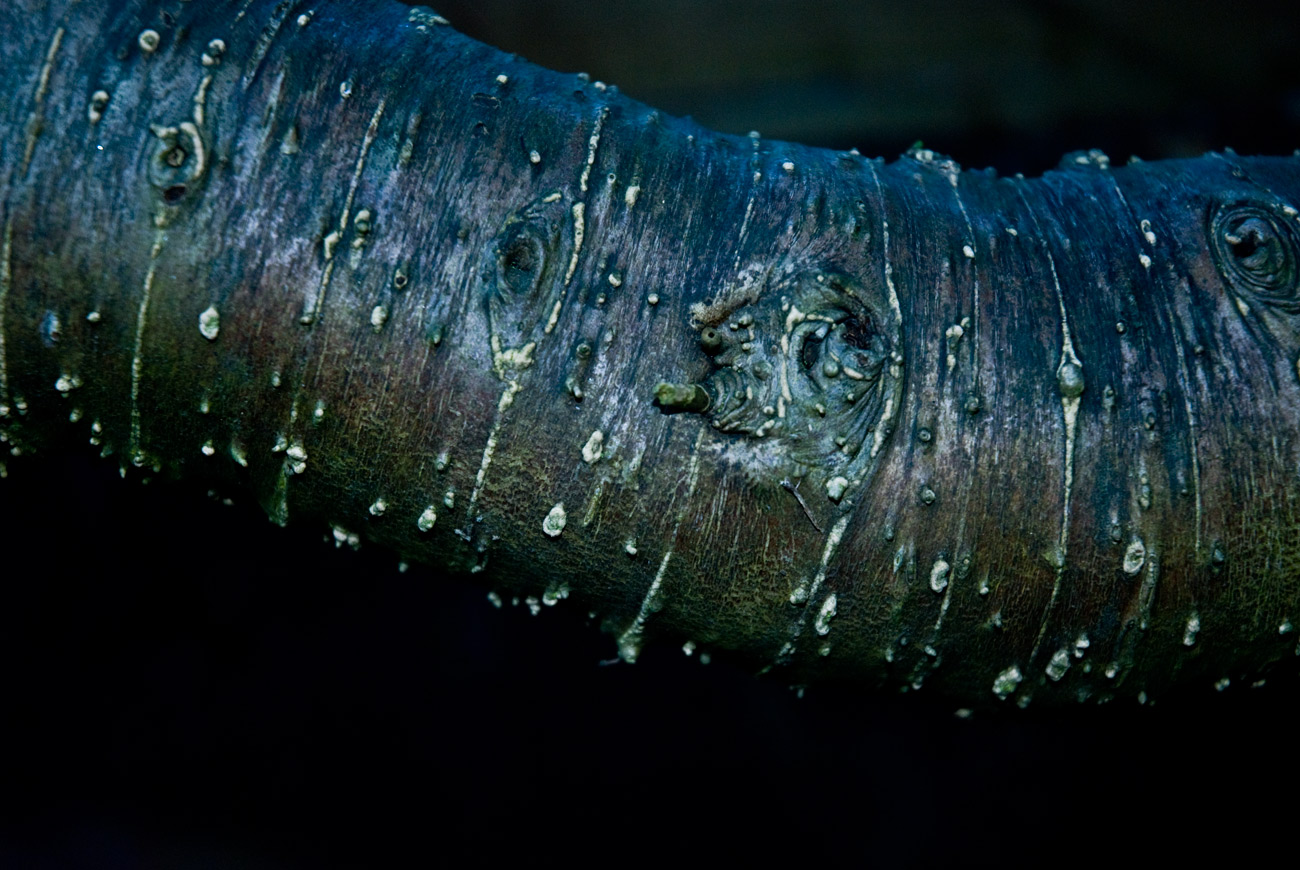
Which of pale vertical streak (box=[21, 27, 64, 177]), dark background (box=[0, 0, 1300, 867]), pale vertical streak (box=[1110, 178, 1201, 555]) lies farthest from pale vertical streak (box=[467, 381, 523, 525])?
dark background (box=[0, 0, 1300, 867])

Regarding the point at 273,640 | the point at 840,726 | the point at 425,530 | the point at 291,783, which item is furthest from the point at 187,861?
the point at 425,530

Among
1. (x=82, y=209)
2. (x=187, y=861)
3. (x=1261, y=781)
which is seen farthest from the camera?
(x=1261, y=781)

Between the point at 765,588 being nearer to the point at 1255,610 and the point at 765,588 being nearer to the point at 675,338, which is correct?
the point at 675,338

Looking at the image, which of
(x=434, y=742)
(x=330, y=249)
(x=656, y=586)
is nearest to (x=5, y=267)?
(x=330, y=249)

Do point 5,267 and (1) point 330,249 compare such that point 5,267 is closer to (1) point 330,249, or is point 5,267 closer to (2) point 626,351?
(1) point 330,249

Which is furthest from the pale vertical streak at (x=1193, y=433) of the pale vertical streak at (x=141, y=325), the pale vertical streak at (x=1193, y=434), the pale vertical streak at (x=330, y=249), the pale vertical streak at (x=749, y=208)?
the pale vertical streak at (x=141, y=325)

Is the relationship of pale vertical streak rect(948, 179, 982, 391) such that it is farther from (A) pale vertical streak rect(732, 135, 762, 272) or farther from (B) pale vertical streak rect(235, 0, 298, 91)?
(B) pale vertical streak rect(235, 0, 298, 91)
